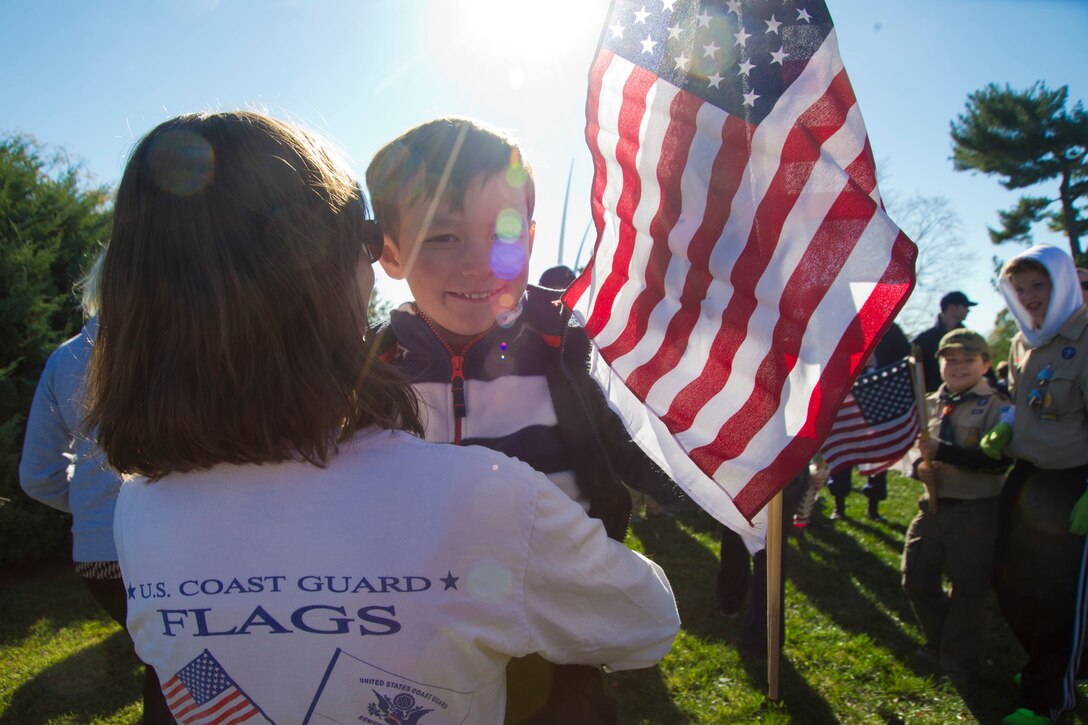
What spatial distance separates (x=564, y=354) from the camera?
183 centimetres

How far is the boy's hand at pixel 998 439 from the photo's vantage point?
3.77 metres

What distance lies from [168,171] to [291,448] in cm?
44

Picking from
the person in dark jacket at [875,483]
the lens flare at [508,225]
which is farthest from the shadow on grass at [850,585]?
the lens flare at [508,225]

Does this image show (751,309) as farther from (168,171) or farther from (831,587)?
(831,587)

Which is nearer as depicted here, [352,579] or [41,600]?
[352,579]

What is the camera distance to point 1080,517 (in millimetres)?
3363

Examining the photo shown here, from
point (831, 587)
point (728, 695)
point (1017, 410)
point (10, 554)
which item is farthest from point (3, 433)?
point (1017, 410)

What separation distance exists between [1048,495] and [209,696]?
413 cm

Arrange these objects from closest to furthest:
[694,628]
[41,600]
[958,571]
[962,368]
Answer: [958,571] < [962,368] < [694,628] < [41,600]

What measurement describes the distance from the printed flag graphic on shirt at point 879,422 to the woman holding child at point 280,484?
3945mm

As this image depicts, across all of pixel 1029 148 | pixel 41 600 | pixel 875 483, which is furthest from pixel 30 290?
pixel 1029 148

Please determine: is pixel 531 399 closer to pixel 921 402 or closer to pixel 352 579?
pixel 352 579

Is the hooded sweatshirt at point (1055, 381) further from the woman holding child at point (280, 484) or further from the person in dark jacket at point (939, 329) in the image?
the woman holding child at point (280, 484)

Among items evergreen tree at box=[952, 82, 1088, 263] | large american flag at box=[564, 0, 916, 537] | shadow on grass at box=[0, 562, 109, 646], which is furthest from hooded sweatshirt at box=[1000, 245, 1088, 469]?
evergreen tree at box=[952, 82, 1088, 263]
